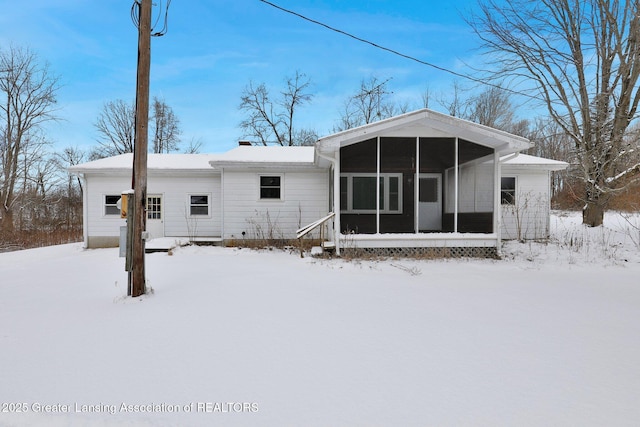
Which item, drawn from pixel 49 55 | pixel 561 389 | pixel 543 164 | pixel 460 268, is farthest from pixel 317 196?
pixel 49 55

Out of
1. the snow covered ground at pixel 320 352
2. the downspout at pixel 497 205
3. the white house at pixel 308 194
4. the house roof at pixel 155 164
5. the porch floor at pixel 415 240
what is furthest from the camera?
the house roof at pixel 155 164

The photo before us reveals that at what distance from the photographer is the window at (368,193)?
1198 cm

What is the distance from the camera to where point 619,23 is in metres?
11.8

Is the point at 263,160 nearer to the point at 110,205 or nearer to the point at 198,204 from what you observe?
the point at 198,204

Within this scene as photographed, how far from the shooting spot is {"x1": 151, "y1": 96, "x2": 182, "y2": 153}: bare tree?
1166 inches

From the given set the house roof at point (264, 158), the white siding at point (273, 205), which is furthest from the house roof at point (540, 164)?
the house roof at point (264, 158)

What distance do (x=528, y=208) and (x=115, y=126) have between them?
1184 inches

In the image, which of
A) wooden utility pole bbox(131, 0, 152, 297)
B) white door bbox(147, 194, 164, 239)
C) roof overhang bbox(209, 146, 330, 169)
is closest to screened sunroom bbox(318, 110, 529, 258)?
roof overhang bbox(209, 146, 330, 169)

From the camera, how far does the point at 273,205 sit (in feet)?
39.5

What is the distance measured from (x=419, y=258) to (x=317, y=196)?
464 cm

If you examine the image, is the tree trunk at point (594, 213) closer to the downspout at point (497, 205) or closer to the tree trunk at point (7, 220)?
the downspout at point (497, 205)

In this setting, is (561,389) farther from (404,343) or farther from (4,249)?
(4,249)

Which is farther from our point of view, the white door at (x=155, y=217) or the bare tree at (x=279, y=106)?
the bare tree at (x=279, y=106)

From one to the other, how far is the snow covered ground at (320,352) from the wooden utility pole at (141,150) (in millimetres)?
491
